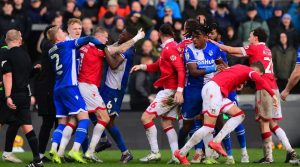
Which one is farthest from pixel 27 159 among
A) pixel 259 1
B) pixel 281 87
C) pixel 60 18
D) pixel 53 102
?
pixel 259 1

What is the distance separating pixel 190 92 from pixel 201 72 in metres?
0.51

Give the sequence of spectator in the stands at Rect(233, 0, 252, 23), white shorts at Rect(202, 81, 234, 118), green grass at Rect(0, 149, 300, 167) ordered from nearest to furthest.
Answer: white shorts at Rect(202, 81, 234, 118), green grass at Rect(0, 149, 300, 167), spectator in the stands at Rect(233, 0, 252, 23)

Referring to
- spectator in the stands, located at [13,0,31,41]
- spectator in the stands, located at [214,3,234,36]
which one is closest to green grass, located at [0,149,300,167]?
spectator in the stands, located at [13,0,31,41]

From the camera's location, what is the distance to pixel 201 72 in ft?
57.5

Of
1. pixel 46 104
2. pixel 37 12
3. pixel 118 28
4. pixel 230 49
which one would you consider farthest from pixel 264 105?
pixel 37 12

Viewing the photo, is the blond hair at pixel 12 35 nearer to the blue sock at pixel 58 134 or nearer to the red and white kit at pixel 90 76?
the red and white kit at pixel 90 76

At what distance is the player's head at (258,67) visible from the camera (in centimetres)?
1733

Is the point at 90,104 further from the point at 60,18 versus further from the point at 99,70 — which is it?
the point at 60,18

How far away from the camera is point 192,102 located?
17812 mm

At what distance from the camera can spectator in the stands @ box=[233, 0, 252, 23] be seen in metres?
26.6

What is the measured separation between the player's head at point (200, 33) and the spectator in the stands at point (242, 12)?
910cm

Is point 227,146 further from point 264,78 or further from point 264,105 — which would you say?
point 264,78

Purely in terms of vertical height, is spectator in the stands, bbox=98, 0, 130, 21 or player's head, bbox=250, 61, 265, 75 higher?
spectator in the stands, bbox=98, 0, 130, 21

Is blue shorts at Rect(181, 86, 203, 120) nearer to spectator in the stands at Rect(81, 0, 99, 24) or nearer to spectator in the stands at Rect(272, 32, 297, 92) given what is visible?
spectator in the stands at Rect(272, 32, 297, 92)
